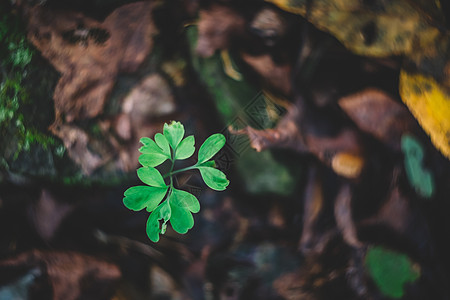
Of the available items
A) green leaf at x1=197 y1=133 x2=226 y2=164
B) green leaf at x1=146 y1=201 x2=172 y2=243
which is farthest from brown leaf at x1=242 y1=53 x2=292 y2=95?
green leaf at x1=146 y1=201 x2=172 y2=243

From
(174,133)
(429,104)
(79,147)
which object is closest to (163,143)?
(174,133)

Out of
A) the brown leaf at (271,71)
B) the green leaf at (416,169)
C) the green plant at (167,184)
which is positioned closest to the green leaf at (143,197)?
the green plant at (167,184)

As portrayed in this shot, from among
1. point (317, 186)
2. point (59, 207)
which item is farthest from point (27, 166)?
point (317, 186)

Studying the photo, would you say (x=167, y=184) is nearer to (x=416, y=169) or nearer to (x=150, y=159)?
(x=150, y=159)

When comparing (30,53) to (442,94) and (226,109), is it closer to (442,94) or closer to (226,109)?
(226,109)

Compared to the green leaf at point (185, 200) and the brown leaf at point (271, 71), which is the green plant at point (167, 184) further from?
the brown leaf at point (271, 71)
